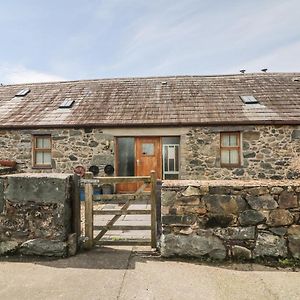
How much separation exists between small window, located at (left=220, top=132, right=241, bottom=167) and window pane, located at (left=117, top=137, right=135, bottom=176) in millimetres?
3680

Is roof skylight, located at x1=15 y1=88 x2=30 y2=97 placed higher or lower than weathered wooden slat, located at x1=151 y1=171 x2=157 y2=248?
higher

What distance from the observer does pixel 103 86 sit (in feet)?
47.7

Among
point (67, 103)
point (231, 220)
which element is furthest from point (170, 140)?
point (231, 220)

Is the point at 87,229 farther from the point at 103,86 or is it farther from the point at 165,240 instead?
the point at 103,86

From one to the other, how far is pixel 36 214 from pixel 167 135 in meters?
7.10

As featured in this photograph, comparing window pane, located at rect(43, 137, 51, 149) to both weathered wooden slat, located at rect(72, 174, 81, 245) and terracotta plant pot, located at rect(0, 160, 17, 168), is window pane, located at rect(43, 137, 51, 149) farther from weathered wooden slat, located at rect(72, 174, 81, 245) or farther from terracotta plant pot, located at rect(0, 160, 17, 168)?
weathered wooden slat, located at rect(72, 174, 81, 245)

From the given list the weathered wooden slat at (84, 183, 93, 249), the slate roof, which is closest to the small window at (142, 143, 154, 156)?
the slate roof

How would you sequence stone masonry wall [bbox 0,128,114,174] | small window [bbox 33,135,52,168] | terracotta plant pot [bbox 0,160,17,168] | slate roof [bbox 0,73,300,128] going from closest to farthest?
slate roof [bbox 0,73,300,128], stone masonry wall [bbox 0,128,114,174], terracotta plant pot [bbox 0,160,17,168], small window [bbox 33,135,52,168]

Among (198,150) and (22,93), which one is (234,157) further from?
(22,93)

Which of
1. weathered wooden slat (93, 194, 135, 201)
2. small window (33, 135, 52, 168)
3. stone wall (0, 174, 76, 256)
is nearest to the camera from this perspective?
stone wall (0, 174, 76, 256)

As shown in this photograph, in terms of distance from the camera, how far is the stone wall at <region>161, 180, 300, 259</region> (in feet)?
14.7

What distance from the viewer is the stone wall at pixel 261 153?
10641 millimetres

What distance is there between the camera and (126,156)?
37.6ft

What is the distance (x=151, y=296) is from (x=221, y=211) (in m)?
→ 1.81
